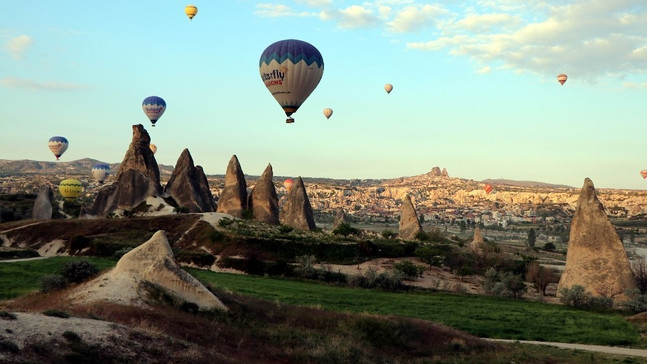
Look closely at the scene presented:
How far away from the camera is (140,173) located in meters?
82.0

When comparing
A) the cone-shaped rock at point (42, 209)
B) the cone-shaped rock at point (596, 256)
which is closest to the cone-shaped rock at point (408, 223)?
the cone-shaped rock at point (596, 256)

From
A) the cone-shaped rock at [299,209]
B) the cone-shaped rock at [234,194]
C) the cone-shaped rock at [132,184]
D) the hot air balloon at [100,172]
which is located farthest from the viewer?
the hot air balloon at [100,172]

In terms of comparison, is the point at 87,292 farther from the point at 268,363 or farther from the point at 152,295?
the point at 268,363

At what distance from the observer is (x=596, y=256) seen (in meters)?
37.9

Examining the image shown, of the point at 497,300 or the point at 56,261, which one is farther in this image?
the point at 56,261

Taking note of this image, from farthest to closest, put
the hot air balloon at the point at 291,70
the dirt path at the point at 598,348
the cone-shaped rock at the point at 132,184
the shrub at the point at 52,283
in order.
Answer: the cone-shaped rock at the point at 132,184, the hot air balloon at the point at 291,70, the dirt path at the point at 598,348, the shrub at the point at 52,283

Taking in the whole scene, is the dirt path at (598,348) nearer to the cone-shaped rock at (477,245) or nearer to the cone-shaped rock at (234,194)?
the cone-shaped rock at (477,245)

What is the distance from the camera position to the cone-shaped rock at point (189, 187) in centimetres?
8400

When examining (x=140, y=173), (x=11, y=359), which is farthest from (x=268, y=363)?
(x=140, y=173)

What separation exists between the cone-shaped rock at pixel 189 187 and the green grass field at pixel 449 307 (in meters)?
39.9

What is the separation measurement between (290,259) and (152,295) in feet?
113

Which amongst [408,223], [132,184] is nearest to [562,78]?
[408,223]

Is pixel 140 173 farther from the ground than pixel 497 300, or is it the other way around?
pixel 140 173

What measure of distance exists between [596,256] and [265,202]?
47.4m
